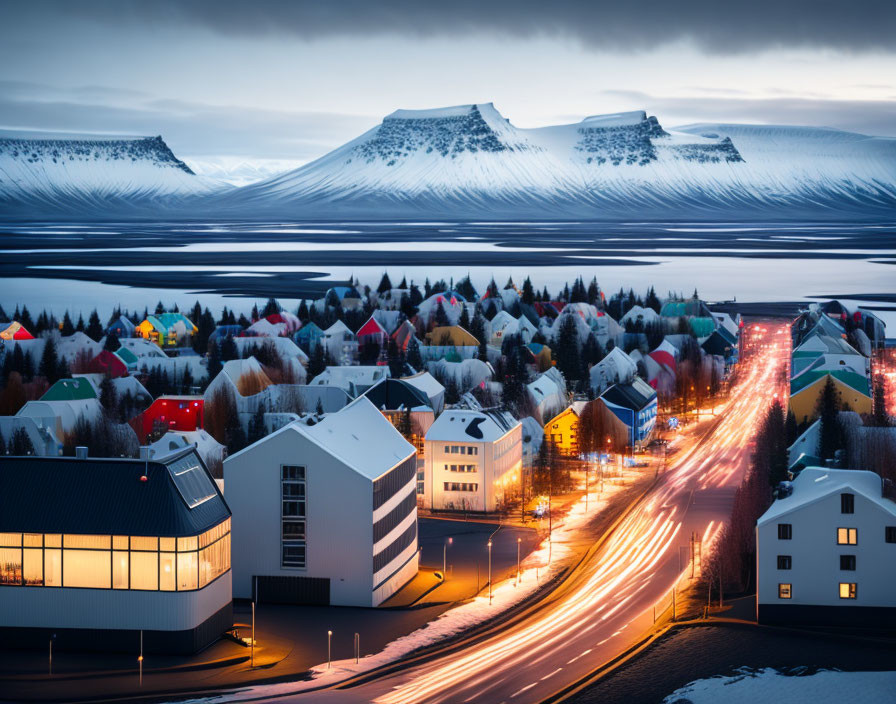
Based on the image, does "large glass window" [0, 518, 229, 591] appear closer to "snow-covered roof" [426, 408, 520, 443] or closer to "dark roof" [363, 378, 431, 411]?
"snow-covered roof" [426, 408, 520, 443]

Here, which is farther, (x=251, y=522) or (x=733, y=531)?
(x=733, y=531)

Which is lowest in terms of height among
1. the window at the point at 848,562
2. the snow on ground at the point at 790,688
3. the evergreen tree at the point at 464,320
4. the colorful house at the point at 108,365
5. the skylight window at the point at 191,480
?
the snow on ground at the point at 790,688

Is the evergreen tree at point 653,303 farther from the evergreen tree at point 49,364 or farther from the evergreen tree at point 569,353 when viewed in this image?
the evergreen tree at point 49,364

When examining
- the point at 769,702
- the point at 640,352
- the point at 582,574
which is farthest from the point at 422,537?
the point at 640,352

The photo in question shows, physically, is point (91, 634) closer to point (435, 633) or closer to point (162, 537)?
point (162, 537)

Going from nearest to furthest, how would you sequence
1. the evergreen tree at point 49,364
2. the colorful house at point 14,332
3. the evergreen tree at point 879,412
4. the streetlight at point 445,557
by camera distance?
the streetlight at point 445,557, the evergreen tree at point 879,412, the evergreen tree at point 49,364, the colorful house at point 14,332

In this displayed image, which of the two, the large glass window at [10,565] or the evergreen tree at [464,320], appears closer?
the large glass window at [10,565]

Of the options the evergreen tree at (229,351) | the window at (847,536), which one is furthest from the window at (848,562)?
the evergreen tree at (229,351)
